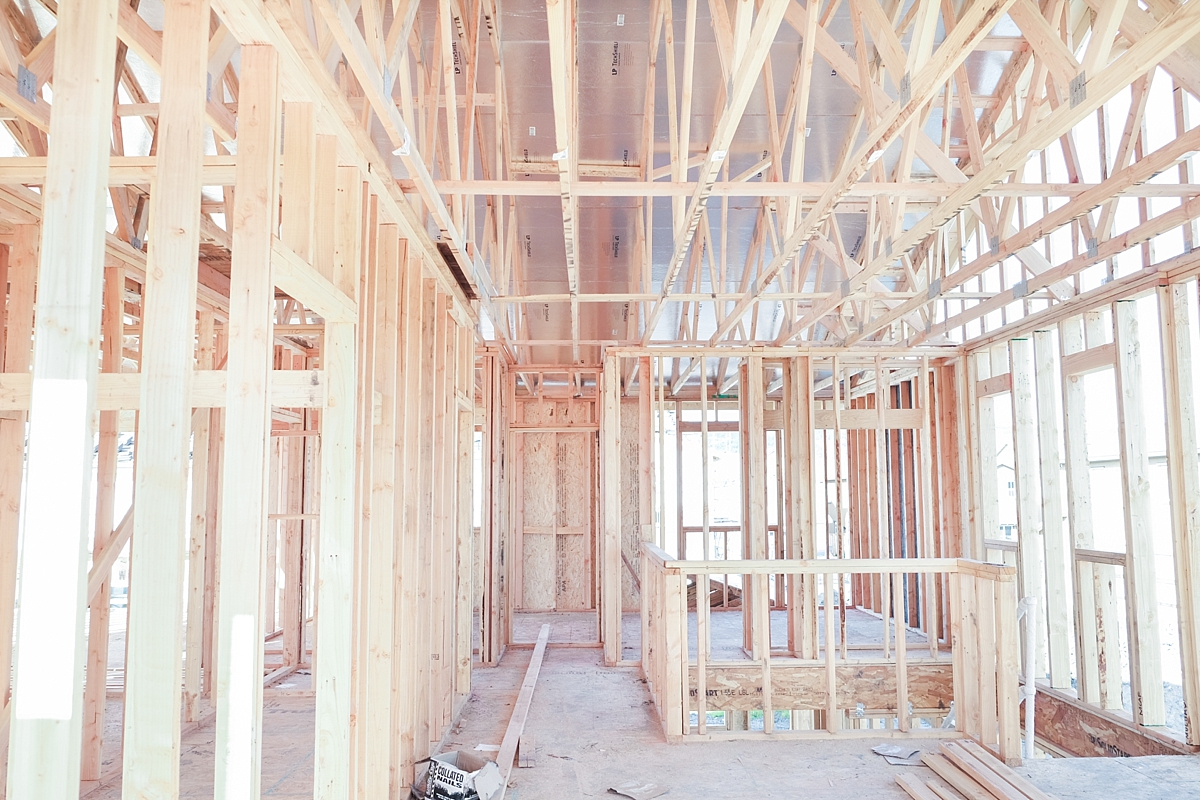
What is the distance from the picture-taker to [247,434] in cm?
252

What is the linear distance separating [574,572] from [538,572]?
563 millimetres

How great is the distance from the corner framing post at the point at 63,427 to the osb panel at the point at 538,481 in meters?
11.0

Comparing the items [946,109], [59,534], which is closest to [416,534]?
[59,534]

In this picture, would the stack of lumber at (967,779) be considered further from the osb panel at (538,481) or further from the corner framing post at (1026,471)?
the osb panel at (538,481)

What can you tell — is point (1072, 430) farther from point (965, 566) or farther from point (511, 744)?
point (511, 744)

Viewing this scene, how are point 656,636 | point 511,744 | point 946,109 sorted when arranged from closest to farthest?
point 511,744 → point 946,109 → point 656,636

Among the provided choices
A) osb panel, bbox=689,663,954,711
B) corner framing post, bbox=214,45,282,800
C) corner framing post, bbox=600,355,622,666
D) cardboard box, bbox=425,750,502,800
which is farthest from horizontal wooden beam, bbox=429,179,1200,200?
osb panel, bbox=689,663,954,711

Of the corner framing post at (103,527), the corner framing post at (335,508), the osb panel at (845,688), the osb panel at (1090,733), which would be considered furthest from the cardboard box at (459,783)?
the osb panel at (1090,733)

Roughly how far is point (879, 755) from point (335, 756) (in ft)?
12.2

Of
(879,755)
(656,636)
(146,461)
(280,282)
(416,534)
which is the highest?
(280,282)

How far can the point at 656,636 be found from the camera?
676cm

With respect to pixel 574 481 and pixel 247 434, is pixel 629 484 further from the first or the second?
pixel 247 434

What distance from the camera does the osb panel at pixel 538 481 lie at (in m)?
12.7

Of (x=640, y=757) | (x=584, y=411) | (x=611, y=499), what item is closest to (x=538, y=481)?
(x=584, y=411)
